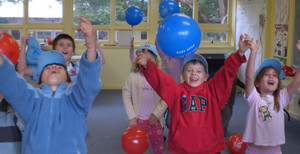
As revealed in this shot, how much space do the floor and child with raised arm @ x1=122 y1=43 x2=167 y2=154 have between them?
2.76 feet

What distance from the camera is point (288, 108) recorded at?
512 cm

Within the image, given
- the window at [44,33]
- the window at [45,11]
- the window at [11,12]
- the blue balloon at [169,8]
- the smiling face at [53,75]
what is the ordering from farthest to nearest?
the window at [44,33]
the window at [45,11]
the window at [11,12]
the blue balloon at [169,8]
the smiling face at [53,75]

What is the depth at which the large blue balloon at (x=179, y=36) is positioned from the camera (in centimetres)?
192

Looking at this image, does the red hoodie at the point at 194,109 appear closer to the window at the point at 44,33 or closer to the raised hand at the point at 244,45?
the raised hand at the point at 244,45

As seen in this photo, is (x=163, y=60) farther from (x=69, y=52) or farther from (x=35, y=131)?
(x=35, y=131)

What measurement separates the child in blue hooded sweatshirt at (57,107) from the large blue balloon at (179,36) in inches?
22.9

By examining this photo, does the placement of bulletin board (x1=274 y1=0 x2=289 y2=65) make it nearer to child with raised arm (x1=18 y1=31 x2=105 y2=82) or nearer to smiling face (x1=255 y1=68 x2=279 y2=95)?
smiling face (x1=255 y1=68 x2=279 y2=95)

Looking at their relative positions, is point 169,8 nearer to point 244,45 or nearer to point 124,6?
point 244,45

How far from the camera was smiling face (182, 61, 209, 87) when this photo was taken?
78.9 inches

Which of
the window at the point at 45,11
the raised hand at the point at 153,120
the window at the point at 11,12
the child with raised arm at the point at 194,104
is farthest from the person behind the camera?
the window at the point at 45,11

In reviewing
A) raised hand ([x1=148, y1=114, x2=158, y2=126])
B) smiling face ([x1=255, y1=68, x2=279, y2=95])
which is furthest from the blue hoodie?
smiling face ([x1=255, y1=68, x2=279, y2=95])

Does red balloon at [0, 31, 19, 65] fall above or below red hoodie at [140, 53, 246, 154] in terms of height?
above

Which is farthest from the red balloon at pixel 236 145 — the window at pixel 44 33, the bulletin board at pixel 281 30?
the window at pixel 44 33

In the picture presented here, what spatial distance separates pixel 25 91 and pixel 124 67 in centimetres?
559
